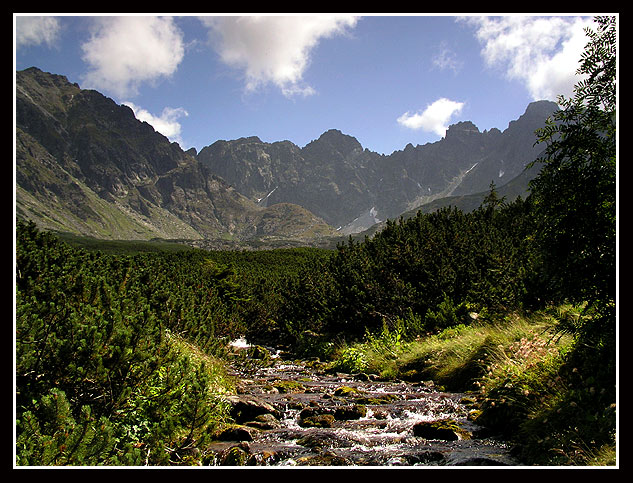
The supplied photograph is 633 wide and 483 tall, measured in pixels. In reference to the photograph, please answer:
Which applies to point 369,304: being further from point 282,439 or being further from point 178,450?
point 178,450

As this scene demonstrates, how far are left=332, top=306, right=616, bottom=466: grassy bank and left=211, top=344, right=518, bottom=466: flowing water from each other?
1.70ft

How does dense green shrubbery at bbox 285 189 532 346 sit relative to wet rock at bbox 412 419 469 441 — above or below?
above

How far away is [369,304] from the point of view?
63.3 ft

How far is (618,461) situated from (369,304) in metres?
15.4

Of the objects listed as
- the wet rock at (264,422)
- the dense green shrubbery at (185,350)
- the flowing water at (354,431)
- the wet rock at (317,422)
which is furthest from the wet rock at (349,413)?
the dense green shrubbery at (185,350)

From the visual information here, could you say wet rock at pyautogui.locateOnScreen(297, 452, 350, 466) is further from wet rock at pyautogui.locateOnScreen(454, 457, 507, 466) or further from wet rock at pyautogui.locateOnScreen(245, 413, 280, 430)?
wet rock at pyautogui.locateOnScreen(245, 413, 280, 430)

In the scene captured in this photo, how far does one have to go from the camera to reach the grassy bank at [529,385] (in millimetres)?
5316

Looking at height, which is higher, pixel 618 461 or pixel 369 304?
pixel 369 304

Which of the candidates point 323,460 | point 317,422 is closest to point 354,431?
point 317,422

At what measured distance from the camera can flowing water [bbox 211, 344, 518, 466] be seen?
6.13 m

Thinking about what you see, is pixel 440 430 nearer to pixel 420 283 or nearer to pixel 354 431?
pixel 354 431

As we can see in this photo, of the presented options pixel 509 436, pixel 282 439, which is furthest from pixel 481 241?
pixel 282 439

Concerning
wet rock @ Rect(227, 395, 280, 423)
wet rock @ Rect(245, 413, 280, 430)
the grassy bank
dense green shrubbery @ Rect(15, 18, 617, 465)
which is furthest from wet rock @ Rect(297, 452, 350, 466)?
the grassy bank

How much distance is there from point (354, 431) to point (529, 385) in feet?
11.2
